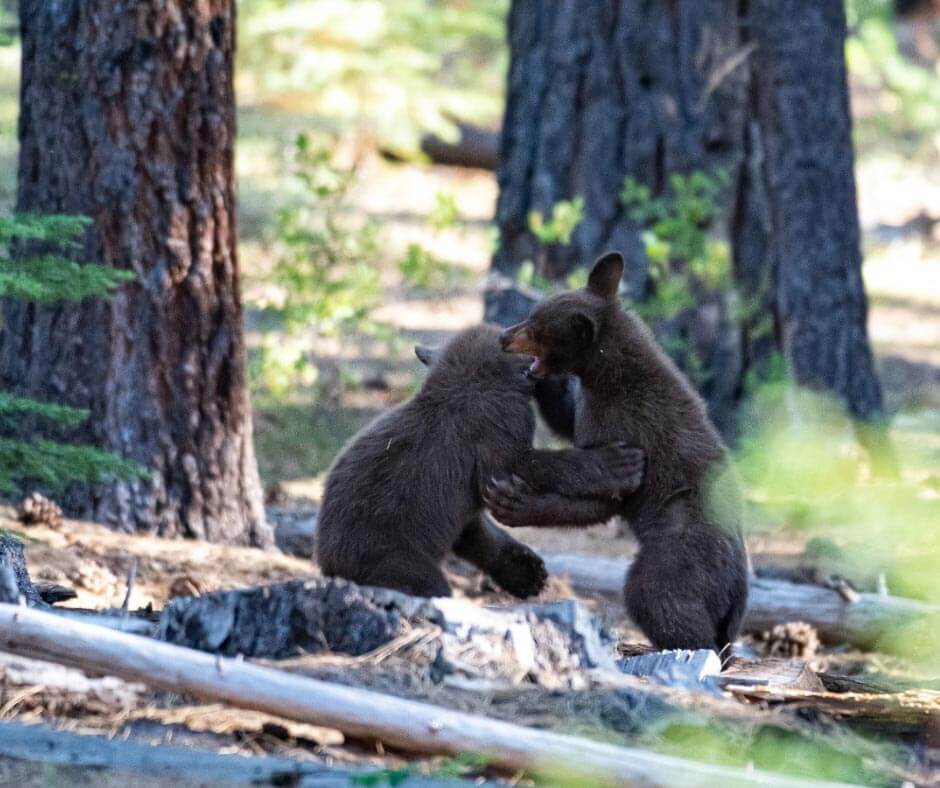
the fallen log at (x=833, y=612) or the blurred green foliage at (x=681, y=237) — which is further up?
the blurred green foliage at (x=681, y=237)

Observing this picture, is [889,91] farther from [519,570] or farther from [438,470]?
[438,470]

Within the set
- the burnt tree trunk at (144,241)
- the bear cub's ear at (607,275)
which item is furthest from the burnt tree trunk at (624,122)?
the bear cub's ear at (607,275)

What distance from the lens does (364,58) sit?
685 inches

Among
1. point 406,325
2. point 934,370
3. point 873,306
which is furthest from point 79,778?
point 873,306

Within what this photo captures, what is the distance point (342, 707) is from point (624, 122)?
8337 mm

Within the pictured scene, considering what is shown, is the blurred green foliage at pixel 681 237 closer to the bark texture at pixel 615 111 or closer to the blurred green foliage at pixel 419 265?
the bark texture at pixel 615 111

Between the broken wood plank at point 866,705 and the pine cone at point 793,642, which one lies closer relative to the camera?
the broken wood plank at point 866,705

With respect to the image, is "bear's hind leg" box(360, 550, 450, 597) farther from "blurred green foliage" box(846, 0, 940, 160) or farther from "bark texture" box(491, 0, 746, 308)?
"blurred green foliage" box(846, 0, 940, 160)

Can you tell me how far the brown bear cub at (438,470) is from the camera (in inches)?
241

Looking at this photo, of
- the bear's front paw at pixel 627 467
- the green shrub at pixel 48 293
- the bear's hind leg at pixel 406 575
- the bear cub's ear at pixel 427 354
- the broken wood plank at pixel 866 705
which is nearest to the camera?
the broken wood plank at pixel 866 705

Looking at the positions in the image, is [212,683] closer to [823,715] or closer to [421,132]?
[823,715]

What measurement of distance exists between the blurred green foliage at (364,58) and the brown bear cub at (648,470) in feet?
34.3

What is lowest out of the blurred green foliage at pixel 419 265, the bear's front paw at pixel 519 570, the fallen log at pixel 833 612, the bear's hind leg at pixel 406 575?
the fallen log at pixel 833 612

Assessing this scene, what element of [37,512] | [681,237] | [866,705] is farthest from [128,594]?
[681,237]
